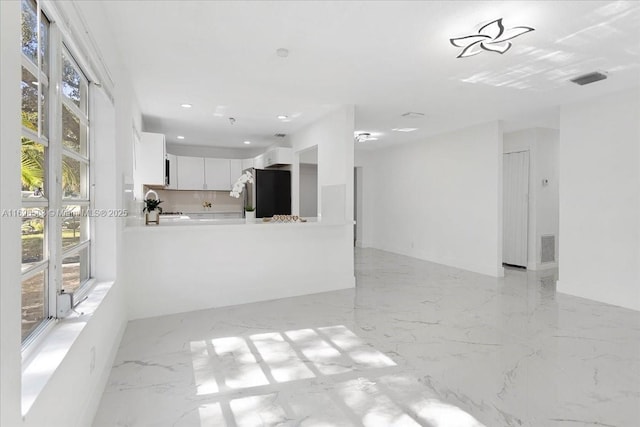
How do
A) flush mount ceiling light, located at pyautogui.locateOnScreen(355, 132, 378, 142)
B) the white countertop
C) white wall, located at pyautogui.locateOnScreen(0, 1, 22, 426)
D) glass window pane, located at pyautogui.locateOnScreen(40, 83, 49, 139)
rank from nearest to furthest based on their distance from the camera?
1. white wall, located at pyautogui.locateOnScreen(0, 1, 22, 426)
2. glass window pane, located at pyautogui.locateOnScreen(40, 83, 49, 139)
3. the white countertop
4. flush mount ceiling light, located at pyautogui.locateOnScreen(355, 132, 378, 142)

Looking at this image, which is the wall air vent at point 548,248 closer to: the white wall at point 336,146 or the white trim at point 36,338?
the white wall at point 336,146

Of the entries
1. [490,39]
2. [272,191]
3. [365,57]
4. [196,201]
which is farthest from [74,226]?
[196,201]

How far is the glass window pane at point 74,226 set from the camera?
201cm

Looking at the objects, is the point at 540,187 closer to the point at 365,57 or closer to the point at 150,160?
the point at 365,57

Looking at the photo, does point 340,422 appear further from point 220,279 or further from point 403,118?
point 403,118

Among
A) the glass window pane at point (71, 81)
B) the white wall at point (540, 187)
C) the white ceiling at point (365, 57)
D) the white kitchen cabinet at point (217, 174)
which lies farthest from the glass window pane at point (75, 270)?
the white wall at point (540, 187)

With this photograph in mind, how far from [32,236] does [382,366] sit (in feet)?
7.56

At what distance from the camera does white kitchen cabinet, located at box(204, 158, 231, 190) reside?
783cm

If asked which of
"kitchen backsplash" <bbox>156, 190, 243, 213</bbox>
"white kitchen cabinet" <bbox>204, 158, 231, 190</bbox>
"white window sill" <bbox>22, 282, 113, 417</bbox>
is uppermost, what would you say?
"white kitchen cabinet" <bbox>204, 158, 231, 190</bbox>

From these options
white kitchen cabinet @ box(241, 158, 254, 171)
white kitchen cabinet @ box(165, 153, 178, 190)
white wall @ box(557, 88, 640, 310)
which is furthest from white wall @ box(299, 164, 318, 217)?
white wall @ box(557, 88, 640, 310)

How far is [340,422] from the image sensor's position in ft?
6.39

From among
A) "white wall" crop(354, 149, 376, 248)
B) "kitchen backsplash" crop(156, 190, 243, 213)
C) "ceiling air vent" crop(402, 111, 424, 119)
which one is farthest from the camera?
"white wall" crop(354, 149, 376, 248)

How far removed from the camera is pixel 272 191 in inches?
274

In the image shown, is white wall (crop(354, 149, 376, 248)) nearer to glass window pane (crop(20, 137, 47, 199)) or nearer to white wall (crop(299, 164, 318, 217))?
white wall (crop(299, 164, 318, 217))
